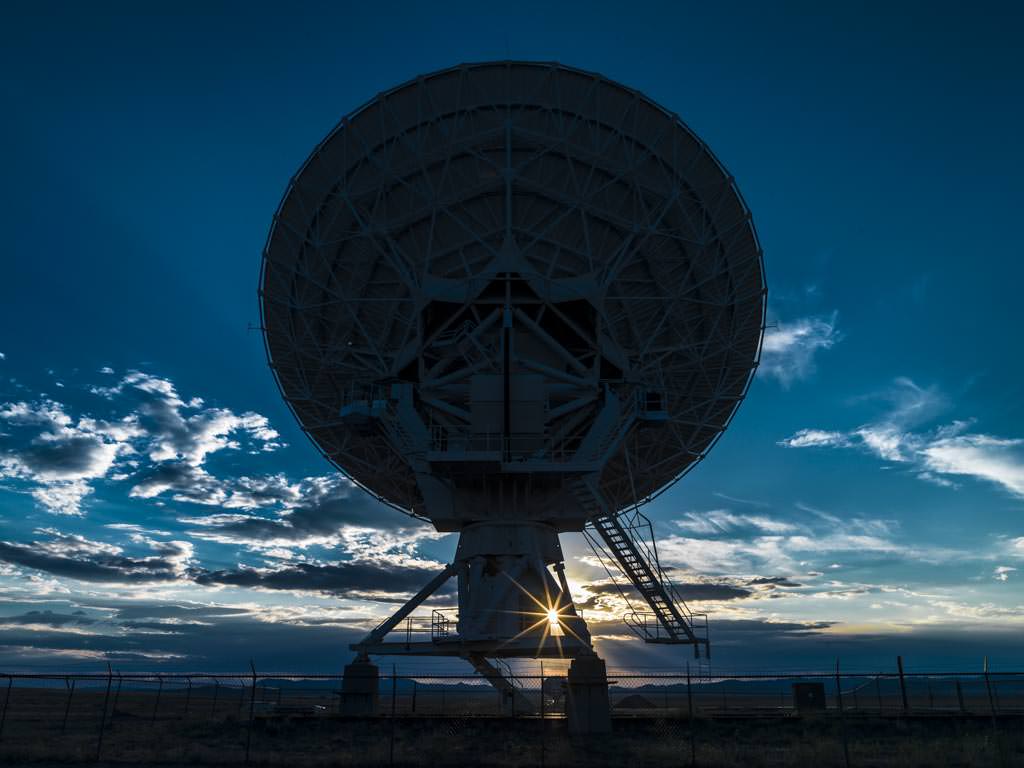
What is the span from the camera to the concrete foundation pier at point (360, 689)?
896 inches

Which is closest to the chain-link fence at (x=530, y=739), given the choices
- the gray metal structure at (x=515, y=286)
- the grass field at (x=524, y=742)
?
the grass field at (x=524, y=742)

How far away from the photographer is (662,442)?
28859 mm

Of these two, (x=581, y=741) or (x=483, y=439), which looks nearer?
(x=581, y=741)

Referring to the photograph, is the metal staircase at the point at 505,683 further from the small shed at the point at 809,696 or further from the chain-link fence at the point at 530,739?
the small shed at the point at 809,696

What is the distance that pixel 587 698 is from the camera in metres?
19.9

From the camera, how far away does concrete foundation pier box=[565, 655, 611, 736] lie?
772 inches

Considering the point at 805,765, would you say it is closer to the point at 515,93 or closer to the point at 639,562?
the point at 639,562

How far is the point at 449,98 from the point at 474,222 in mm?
3622

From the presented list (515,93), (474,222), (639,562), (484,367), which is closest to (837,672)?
(639,562)

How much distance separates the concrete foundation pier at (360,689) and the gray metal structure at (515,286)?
2.54 ft

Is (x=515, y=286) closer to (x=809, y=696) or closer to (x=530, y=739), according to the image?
(x=530, y=739)

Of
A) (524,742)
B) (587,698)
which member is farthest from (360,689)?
(587,698)

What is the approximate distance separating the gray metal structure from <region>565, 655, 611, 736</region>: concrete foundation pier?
1731 millimetres

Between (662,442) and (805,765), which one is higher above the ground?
(662,442)
